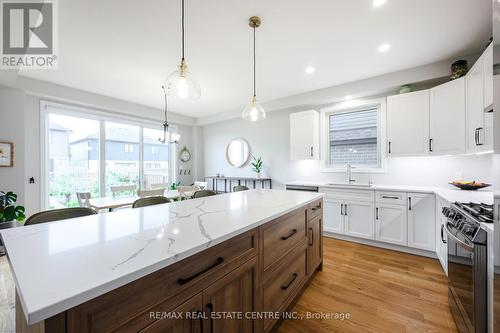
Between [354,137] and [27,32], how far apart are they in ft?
15.4

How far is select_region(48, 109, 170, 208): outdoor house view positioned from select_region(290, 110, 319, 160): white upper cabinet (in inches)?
130

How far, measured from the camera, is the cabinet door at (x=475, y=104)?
209 cm

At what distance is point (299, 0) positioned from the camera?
183 cm

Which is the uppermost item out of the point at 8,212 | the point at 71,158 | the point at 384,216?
the point at 71,158

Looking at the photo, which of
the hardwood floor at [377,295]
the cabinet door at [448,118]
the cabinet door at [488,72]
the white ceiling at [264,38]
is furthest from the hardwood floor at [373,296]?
the white ceiling at [264,38]

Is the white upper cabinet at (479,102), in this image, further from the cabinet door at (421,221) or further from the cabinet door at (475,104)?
the cabinet door at (421,221)

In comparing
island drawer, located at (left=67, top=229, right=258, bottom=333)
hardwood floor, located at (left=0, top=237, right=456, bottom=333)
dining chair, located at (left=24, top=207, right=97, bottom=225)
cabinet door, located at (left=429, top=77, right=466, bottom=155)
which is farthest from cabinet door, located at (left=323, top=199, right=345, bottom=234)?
dining chair, located at (left=24, top=207, right=97, bottom=225)

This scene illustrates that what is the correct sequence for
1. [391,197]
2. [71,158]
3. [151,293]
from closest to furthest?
[151,293] → [391,197] → [71,158]

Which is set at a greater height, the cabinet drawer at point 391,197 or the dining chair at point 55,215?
the dining chair at point 55,215

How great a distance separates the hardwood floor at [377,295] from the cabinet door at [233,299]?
61 centimetres

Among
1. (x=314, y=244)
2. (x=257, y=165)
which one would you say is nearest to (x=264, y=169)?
(x=257, y=165)

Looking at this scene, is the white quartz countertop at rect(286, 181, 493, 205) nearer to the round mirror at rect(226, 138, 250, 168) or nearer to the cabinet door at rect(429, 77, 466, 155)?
the cabinet door at rect(429, 77, 466, 155)

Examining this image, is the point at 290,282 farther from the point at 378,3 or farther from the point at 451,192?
the point at 378,3

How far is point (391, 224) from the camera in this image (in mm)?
2967
